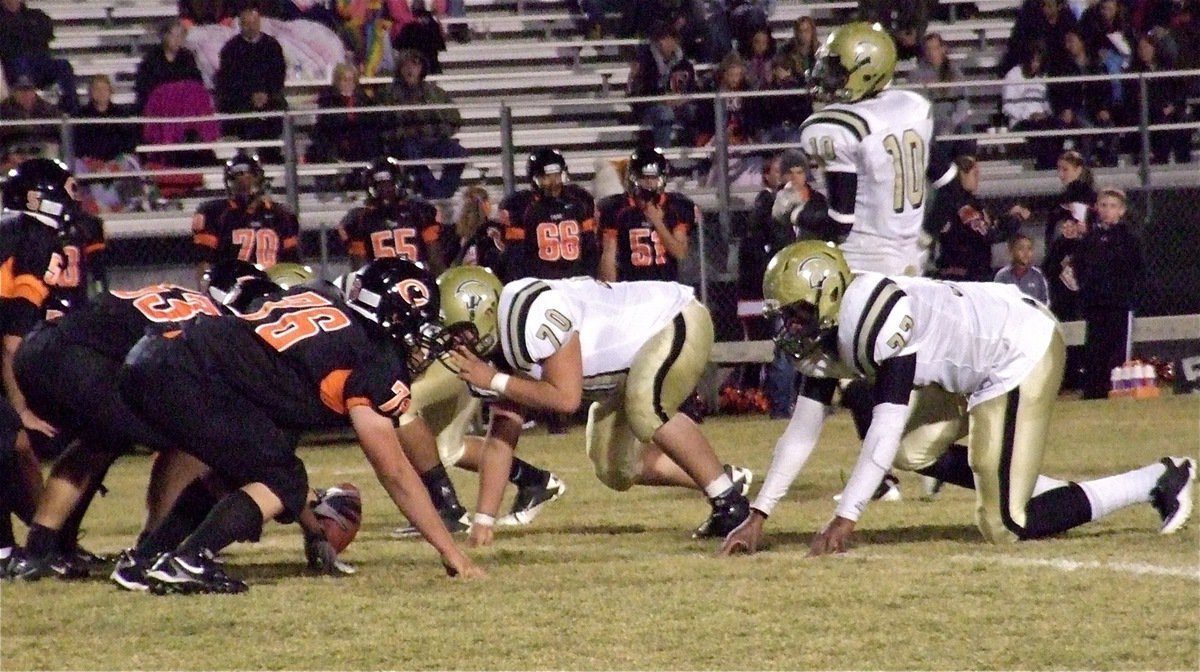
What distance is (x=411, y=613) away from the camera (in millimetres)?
5645

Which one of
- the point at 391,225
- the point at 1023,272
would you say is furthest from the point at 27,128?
the point at 1023,272

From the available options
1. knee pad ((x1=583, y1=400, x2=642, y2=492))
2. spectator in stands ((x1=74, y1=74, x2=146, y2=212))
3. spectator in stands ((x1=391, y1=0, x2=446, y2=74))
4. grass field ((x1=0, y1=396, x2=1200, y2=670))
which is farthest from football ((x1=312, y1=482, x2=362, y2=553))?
spectator in stands ((x1=391, y1=0, x2=446, y2=74))

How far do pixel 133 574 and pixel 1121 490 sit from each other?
3313 mm

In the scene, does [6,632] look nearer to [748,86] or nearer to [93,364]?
[93,364]

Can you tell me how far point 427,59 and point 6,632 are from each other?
9397 mm

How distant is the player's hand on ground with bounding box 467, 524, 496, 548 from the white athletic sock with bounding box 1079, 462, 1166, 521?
84.5 inches

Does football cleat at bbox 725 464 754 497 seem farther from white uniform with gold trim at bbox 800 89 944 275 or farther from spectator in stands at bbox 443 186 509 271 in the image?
spectator in stands at bbox 443 186 509 271

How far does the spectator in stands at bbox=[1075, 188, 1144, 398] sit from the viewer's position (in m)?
12.7

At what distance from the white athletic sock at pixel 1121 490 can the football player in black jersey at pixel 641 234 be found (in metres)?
5.34

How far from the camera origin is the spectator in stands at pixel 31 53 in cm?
1348

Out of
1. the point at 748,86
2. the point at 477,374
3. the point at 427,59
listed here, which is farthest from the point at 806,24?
the point at 477,374

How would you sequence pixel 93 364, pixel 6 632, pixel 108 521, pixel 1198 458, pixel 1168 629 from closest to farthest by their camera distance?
pixel 1168 629 < pixel 6 632 < pixel 93 364 < pixel 108 521 < pixel 1198 458

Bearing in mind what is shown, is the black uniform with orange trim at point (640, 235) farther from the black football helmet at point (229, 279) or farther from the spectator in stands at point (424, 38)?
the black football helmet at point (229, 279)

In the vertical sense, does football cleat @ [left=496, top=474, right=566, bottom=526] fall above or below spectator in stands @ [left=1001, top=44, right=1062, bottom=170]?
below
